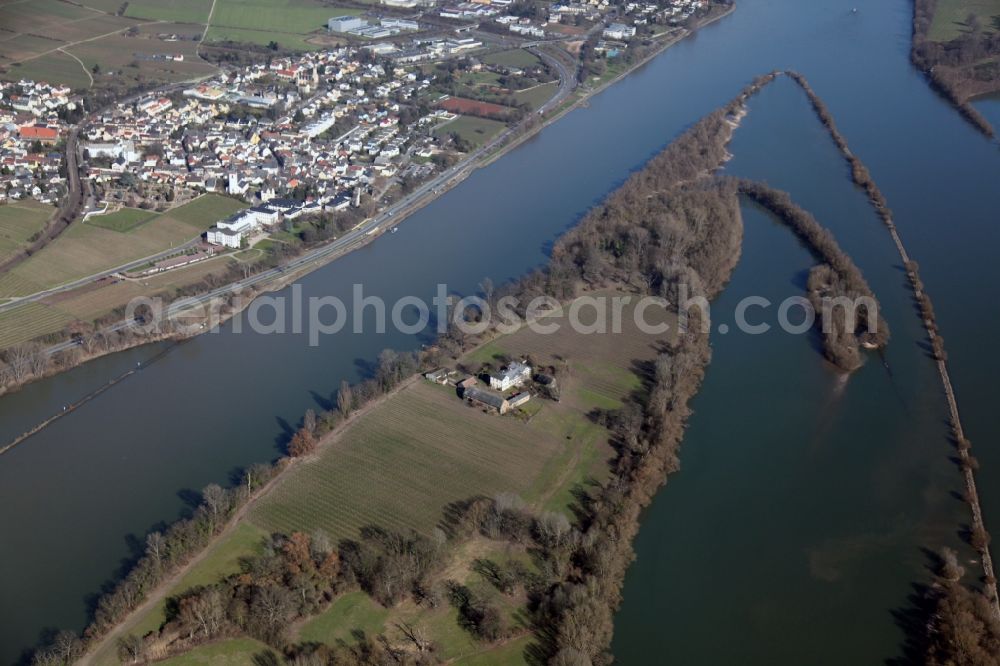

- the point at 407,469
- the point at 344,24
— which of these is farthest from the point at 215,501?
the point at 344,24

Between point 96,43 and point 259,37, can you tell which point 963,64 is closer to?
point 259,37

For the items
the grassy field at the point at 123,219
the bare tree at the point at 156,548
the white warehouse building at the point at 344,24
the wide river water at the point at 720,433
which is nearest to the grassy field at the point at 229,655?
the bare tree at the point at 156,548

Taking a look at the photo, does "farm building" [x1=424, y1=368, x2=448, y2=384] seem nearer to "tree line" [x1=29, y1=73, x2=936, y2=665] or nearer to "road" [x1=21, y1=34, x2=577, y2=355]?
"tree line" [x1=29, y1=73, x2=936, y2=665]

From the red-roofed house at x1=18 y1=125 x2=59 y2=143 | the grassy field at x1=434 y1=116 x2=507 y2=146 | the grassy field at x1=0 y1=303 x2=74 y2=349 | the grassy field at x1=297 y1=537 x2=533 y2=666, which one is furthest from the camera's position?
the grassy field at x1=434 y1=116 x2=507 y2=146

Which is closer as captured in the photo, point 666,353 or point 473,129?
point 666,353

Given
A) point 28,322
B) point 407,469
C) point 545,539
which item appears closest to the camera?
point 545,539

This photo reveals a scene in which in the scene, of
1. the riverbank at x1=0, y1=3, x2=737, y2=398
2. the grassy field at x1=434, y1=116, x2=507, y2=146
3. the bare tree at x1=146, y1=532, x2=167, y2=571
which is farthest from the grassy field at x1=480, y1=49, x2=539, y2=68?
the bare tree at x1=146, y1=532, x2=167, y2=571
